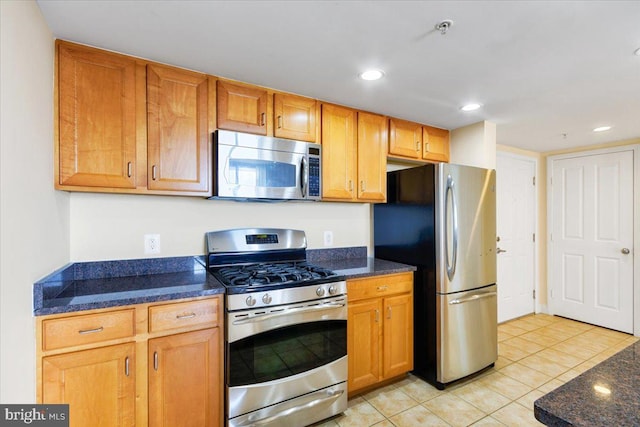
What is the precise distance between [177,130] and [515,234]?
406cm

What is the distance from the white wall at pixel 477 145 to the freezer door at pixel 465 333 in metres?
1.18

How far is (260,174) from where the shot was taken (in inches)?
83.4

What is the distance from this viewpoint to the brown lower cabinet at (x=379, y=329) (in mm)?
2211

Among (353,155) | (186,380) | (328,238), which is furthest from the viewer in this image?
(328,238)

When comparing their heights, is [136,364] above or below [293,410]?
above

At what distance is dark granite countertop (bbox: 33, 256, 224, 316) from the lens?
1.41 metres

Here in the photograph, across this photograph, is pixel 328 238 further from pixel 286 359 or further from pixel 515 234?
pixel 515 234

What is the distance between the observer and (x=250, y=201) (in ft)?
7.79

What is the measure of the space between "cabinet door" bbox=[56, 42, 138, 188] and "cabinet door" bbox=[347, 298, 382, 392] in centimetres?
168

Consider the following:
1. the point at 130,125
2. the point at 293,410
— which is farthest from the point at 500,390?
the point at 130,125

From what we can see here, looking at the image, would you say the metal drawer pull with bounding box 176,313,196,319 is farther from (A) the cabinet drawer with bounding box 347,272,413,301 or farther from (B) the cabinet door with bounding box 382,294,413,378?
(B) the cabinet door with bounding box 382,294,413,378

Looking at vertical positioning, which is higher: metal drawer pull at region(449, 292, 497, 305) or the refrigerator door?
the refrigerator door

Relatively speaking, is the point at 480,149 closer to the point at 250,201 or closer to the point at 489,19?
the point at 489,19

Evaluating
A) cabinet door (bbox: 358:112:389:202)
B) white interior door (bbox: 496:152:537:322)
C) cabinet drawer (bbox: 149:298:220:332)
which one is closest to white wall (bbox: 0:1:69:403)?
cabinet drawer (bbox: 149:298:220:332)
